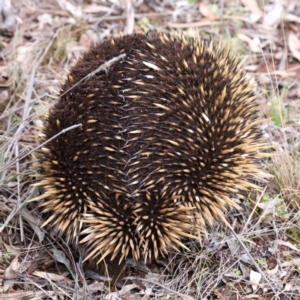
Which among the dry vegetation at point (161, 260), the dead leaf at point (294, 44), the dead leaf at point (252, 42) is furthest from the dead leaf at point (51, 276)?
the dead leaf at point (294, 44)

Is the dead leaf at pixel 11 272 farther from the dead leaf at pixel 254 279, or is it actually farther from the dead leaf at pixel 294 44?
the dead leaf at pixel 294 44

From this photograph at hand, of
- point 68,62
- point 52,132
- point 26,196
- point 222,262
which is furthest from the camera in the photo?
point 68,62

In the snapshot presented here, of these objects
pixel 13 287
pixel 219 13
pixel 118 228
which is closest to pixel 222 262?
pixel 118 228

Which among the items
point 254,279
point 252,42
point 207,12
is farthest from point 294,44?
point 254,279

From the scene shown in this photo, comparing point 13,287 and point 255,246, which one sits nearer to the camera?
→ point 13,287

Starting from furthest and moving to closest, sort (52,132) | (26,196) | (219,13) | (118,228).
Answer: (219,13) < (26,196) < (52,132) < (118,228)

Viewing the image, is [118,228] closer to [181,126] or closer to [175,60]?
[181,126]

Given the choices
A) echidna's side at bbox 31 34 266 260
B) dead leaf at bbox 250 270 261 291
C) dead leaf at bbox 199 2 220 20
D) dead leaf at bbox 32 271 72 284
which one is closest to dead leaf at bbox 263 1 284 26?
dead leaf at bbox 199 2 220 20
